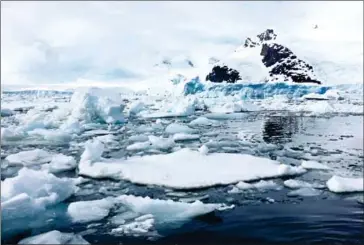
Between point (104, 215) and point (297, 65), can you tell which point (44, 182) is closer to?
point (104, 215)

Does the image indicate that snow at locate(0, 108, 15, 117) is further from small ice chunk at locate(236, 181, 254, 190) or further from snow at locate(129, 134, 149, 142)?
small ice chunk at locate(236, 181, 254, 190)

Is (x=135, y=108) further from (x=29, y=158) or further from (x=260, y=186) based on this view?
(x=260, y=186)

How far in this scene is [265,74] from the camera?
571 inches

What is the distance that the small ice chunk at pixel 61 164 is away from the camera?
5.36 meters

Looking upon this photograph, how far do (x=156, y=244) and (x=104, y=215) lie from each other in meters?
0.73

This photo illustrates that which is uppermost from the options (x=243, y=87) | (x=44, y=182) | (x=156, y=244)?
(x=243, y=87)

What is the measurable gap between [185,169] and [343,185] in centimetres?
201

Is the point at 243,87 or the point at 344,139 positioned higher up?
the point at 243,87

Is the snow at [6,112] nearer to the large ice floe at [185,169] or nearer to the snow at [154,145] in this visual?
the snow at [154,145]

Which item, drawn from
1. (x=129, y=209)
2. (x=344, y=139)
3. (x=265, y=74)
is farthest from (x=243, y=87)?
(x=129, y=209)

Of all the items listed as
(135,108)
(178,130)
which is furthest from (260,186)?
(135,108)

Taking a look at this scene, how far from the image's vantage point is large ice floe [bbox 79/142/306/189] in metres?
4.81

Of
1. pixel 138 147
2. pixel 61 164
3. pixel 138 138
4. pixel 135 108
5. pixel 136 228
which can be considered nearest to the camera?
pixel 136 228

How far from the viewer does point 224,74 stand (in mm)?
15195
